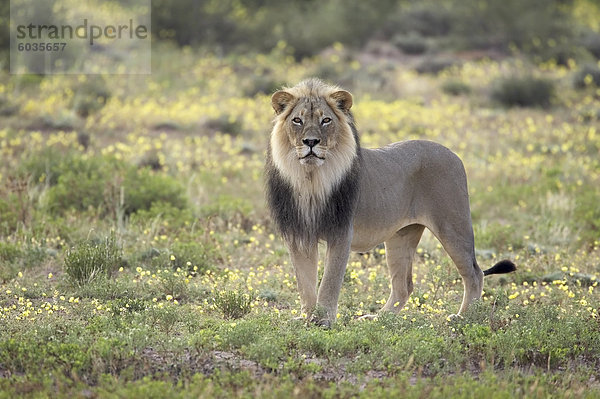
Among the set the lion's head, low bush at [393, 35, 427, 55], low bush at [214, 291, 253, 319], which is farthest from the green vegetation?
low bush at [393, 35, 427, 55]

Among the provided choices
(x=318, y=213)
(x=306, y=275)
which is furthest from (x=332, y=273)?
(x=318, y=213)

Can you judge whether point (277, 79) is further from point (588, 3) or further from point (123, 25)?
point (588, 3)

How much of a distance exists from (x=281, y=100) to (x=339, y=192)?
849 millimetres

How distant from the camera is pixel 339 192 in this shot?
640 cm

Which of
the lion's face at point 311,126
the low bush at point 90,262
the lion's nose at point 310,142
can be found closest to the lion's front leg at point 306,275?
the lion's face at point 311,126

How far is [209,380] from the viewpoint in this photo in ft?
16.5

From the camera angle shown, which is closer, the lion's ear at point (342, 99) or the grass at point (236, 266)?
the grass at point (236, 266)

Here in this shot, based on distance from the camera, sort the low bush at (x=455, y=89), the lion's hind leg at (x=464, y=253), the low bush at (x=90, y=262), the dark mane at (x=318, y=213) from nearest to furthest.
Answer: the dark mane at (x=318, y=213), the lion's hind leg at (x=464, y=253), the low bush at (x=90, y=262), the low bush at (x=455, y=89)

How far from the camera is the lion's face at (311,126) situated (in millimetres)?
6191

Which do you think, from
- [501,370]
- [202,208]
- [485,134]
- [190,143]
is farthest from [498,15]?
[501,370]

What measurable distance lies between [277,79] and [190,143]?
7.00 metres

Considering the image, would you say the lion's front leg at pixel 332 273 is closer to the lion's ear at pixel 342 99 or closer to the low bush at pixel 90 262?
the lion's ear at pixel 342 99

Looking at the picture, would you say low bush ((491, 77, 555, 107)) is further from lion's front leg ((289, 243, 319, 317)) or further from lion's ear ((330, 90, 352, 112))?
lion's front leg ((289, 243, 319, 317))

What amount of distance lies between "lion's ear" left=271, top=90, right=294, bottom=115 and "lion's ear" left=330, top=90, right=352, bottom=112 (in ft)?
1.10
